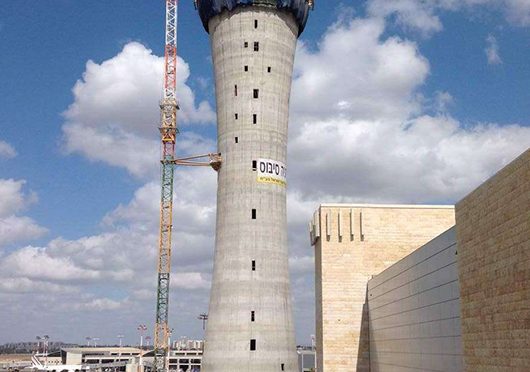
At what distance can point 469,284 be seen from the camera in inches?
1511

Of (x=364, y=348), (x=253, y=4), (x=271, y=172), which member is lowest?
(x=364, y=348)

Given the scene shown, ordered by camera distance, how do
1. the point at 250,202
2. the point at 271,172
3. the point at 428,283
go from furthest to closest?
the point at 271,172
the point at 250,202
the point at 428,283

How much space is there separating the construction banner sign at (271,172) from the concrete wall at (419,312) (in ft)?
43.6

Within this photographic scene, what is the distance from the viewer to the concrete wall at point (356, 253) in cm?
7512

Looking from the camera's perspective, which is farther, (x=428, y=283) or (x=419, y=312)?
(x=419, y=312)

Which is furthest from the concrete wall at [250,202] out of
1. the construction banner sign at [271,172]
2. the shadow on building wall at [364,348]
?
the shadow on building wall at [364,348]

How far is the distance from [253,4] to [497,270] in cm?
3647

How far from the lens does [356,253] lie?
253 feet

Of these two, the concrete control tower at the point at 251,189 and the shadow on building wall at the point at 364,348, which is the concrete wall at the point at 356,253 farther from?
the concrete control tower at the point at 251,189

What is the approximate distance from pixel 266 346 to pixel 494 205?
2759 centimetres

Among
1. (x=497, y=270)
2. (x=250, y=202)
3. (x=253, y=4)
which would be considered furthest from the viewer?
(x=253, y=4)

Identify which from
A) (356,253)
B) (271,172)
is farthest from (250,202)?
(356,253)

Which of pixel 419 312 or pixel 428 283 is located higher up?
pixel 428 283

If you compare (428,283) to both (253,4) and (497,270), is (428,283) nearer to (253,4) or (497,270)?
(497,270)
